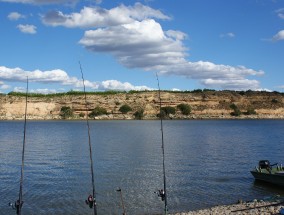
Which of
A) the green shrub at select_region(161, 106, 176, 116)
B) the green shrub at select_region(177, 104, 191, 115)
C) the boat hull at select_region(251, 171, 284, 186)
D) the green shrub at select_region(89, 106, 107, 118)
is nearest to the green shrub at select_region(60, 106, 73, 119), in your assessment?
the green shrub at select_region(89, 106, 107, 118)

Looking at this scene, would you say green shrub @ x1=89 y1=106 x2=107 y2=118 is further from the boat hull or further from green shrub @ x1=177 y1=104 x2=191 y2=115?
the boat hull

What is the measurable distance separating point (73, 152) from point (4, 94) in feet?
417

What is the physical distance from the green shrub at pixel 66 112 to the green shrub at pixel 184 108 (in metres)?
39.7

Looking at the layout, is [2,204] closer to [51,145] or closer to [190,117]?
[51,145]

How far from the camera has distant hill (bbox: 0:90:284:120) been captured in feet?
465

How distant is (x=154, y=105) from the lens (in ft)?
471

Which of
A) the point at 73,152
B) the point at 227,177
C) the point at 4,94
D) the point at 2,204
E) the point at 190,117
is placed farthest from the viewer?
the point at 4,94

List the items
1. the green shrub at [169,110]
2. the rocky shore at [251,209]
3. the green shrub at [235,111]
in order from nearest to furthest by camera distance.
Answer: the rocky shore at [251,209] → the green shrub at [169,110] → the green shrub at [235,111]

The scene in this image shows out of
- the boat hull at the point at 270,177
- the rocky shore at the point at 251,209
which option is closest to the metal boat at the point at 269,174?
the boat hull at the point at 270,177

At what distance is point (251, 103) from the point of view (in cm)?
14838

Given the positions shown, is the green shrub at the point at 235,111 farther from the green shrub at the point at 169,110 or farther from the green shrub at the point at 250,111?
the green shrub at the point at 169,110

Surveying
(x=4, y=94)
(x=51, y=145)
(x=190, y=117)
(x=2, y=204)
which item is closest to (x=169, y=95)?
(x=190, y=117)

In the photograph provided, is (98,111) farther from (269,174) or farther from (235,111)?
(269,174)

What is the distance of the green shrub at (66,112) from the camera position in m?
140
